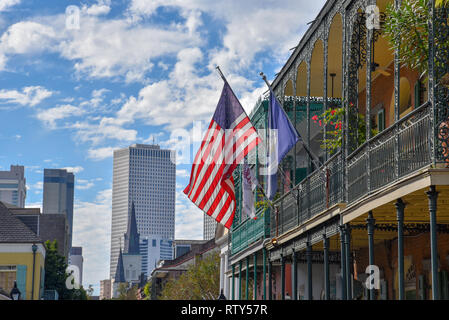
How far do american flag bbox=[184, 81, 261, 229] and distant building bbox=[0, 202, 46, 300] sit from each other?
98.0 feet

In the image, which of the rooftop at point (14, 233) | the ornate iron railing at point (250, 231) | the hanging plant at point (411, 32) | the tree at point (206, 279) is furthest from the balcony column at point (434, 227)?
the rooftop at point (14, 233)

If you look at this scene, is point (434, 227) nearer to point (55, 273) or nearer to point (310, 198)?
point (310, 198)

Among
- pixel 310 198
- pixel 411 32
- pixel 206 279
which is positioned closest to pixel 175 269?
pixel 206 279

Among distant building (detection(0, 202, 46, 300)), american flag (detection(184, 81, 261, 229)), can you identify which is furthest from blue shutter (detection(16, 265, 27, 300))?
american flag (detection(184, 81, 261, 229))

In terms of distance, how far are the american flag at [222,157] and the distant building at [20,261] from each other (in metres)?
29.9

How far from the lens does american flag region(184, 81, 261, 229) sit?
66.5 feet

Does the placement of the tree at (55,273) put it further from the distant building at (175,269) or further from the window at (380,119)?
the window at (380,119)

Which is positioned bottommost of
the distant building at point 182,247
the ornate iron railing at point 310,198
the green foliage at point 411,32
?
the ornate iron railing at point 310,198

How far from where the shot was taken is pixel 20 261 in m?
50.2

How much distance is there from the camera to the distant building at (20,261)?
4919 centimetres

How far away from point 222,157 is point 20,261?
3316cm

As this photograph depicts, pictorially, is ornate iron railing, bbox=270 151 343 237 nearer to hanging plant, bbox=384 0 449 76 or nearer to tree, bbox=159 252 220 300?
hanging plant, bbox=384 0 449 76
